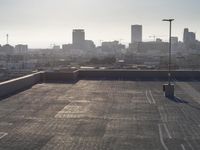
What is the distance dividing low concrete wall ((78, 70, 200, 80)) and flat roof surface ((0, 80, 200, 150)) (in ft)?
28.6

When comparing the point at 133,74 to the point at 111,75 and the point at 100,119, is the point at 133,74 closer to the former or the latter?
the point at 111,75

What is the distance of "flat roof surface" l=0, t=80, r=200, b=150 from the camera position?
1765 cm

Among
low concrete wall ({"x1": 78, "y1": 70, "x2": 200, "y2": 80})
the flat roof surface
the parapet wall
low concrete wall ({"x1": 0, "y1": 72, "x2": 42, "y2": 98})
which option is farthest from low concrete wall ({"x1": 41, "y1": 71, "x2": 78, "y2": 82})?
the flat roof surface

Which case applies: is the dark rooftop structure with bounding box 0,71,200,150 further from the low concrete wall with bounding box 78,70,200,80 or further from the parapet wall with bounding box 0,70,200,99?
the low concrete wall with bounding box 78,70,200,80

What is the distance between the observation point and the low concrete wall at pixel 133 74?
146ft

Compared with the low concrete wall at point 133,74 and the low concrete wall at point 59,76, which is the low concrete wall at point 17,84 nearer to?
the low concrete wall at point 59,76

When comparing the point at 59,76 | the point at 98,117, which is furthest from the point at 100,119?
the point at 59,76

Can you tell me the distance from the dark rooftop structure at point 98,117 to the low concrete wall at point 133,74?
6.54 metres

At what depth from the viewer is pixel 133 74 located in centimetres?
4528

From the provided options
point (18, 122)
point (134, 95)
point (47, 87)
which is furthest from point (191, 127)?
point (47, 87)

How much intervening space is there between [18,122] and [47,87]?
14.5m

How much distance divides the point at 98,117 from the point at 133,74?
22.6 meters

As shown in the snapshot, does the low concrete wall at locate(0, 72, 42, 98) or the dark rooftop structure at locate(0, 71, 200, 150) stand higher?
the low concrete wall at locate(0, 72, 42, 98)

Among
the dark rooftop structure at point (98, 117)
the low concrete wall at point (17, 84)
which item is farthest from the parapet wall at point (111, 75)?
the dark rooftop structure at point (98, 117)
